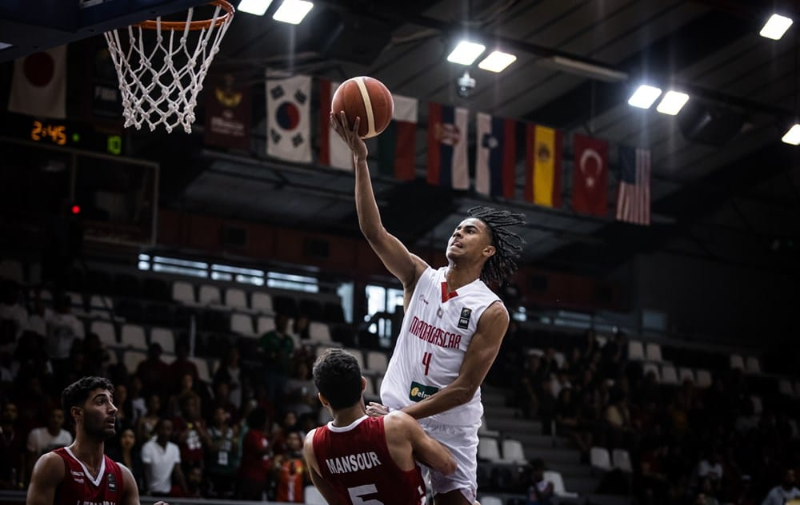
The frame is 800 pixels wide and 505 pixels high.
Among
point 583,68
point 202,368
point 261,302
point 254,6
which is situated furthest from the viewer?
point 261,302

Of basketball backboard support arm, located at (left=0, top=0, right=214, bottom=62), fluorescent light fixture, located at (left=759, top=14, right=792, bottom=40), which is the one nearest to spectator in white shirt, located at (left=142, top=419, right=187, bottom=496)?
basketball backboard support arm, located at (left=0, top=0, right=214, bottom=62)

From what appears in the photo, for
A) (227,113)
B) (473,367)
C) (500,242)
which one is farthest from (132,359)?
(473,367)

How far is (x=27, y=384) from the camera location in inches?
481

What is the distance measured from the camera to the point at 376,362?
18.1m

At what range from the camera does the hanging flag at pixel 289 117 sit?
1598cm

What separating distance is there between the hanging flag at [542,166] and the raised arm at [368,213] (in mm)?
12672

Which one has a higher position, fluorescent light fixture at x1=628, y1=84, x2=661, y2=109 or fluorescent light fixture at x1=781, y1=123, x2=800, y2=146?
fluorescent light fixture at x1=628, y1=84, x2=661, y2=109

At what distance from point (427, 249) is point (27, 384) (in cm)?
1401

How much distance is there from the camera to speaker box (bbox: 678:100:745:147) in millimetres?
18469

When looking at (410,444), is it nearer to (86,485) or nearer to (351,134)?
(351,134)

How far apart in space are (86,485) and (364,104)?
2353mm

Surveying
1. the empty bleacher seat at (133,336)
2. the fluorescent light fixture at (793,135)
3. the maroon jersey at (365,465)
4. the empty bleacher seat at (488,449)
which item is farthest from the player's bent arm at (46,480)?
the fluorescent light fixture at (793,135)

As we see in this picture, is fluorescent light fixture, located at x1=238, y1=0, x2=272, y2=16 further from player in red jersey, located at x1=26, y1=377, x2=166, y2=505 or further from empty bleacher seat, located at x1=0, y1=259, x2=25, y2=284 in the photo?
player in red jersey, located at x1=26, y1=377, x2=166, y2=505

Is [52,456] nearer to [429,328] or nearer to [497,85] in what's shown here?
[429,328]
